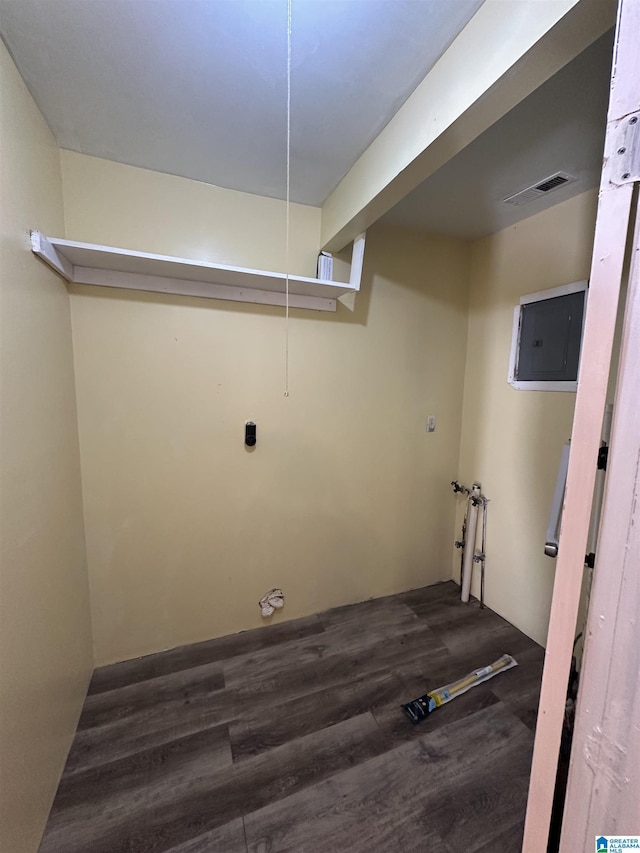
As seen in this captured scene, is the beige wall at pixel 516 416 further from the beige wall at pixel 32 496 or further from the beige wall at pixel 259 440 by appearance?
the beige wall at pixel 32 496

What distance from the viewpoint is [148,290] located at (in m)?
1.66

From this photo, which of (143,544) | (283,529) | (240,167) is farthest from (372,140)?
(143,544)

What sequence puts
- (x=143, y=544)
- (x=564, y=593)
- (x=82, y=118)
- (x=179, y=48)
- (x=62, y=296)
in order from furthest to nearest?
1. (x=143, y=544)
2. (x=62, y=296)
3. (x=82, y=118)
4. (x=179, y=48)
5. (x=564, y=593)

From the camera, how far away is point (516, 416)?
2.12 metres

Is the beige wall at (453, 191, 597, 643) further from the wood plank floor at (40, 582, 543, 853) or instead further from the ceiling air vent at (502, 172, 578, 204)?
the wood plank floor at (40, 582, 543, 853)

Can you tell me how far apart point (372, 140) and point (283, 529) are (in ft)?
6.65

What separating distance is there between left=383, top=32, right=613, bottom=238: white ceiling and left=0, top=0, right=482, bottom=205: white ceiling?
407 mm

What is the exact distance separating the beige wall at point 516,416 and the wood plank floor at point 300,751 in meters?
0.39

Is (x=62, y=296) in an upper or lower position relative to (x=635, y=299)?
upper

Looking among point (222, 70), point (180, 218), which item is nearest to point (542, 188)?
point (222, 70)

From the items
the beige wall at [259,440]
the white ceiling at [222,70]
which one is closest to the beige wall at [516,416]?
the beige wall at [259,440]

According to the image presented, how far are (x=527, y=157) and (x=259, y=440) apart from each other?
6.04 ft

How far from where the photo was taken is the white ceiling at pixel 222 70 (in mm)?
934

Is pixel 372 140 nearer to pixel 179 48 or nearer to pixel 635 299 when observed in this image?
pixel 179 48
